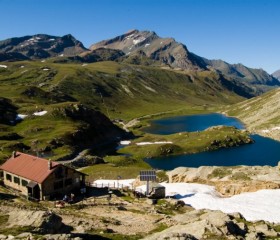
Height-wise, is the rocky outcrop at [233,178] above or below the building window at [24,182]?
below

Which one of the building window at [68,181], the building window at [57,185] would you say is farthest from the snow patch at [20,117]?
the building window at [57,185]

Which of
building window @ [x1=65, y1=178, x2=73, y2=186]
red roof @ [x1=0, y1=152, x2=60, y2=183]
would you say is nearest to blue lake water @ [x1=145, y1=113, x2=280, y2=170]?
building window @ [x1=65, y1=178, x2=73, y2=186]

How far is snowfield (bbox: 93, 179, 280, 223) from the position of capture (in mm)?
59094

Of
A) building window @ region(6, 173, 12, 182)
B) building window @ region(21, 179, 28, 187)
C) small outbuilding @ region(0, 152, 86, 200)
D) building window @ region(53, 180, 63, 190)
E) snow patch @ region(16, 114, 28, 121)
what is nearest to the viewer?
small outbuilding @ region(0, 152, 86, 200)

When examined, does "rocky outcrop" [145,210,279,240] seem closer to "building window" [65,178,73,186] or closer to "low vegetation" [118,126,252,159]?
"building window" [65,178,73,186]

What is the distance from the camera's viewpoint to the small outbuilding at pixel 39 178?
214 feet

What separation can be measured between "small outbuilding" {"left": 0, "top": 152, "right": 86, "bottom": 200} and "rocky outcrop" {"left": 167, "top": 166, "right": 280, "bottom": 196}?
2449 cm

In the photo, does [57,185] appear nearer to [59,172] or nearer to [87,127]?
[59,172]

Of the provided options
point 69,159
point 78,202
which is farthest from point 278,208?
point 69,159

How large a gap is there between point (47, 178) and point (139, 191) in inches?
692

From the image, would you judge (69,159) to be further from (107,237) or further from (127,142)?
(107,237)

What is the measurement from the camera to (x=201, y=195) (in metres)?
69.7

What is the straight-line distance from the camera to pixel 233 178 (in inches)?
3162

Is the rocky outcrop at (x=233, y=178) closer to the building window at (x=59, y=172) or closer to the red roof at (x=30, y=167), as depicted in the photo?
the building window at (x=59, y=172)
